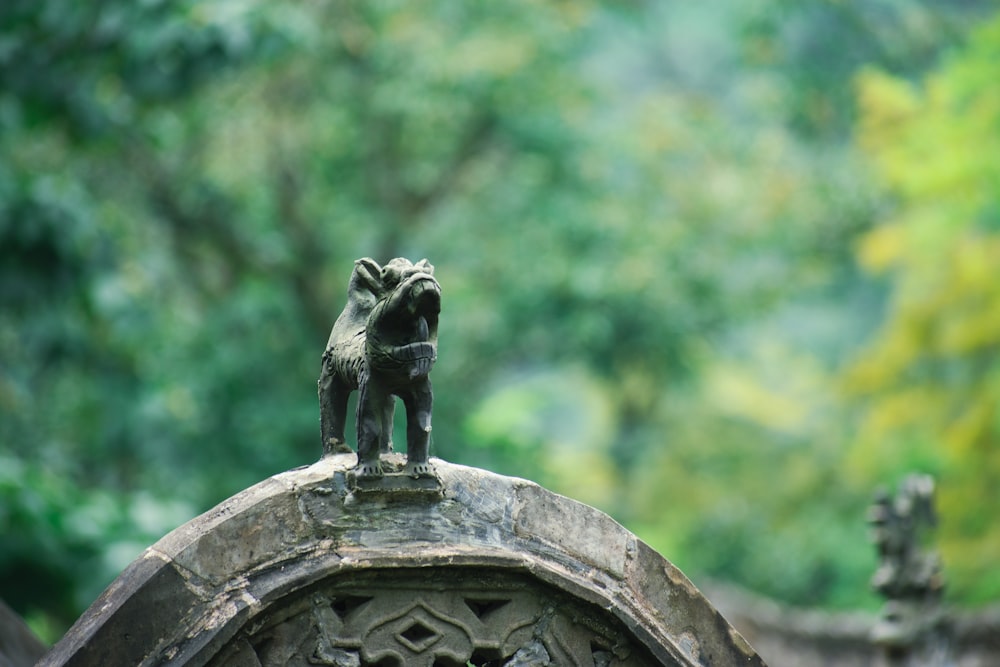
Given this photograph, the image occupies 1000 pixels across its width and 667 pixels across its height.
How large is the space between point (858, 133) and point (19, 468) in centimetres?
1139

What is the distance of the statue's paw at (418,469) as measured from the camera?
260 cm

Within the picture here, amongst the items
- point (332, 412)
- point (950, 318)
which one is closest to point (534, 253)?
point (950, 318)

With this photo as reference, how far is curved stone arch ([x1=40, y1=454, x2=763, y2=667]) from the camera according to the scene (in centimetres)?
246

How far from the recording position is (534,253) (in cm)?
1253

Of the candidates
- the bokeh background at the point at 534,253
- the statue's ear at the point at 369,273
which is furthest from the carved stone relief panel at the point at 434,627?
the bokeh background at the point at 534,253

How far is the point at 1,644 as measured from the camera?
3330mm

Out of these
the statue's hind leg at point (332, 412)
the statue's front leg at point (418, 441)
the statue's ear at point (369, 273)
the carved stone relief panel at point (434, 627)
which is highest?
the statue's ear at point (369, 273)

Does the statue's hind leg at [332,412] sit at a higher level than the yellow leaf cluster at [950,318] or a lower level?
lower

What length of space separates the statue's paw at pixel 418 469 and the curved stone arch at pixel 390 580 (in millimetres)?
18

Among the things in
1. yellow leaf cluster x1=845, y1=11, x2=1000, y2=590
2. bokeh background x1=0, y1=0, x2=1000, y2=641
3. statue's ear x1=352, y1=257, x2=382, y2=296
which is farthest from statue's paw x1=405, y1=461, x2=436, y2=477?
yellow leaf cluster x1=845, y1=11, x2=1000, y2=590

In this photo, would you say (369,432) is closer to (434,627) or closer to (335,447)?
(335,447)

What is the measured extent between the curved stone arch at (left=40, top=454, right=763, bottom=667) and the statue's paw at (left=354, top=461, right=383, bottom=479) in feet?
0.07

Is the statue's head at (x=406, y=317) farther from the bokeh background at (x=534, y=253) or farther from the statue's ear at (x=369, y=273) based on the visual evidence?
the bokeh background at (x=534, y=253)

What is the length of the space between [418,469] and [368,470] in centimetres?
10
